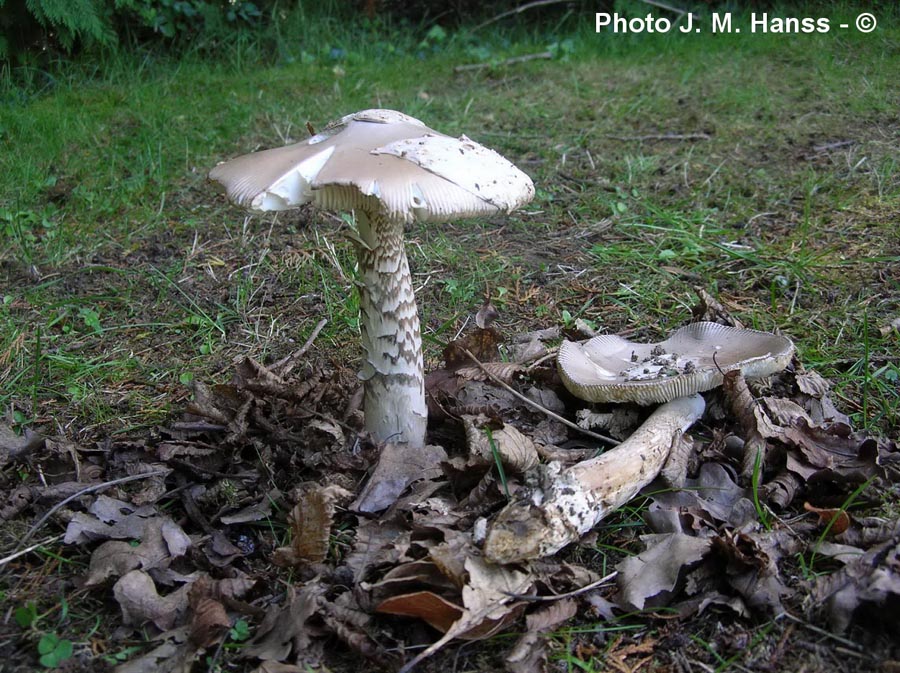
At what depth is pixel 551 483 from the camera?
6.97 ft

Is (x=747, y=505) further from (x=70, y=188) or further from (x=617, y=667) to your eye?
(x=70, y=188)

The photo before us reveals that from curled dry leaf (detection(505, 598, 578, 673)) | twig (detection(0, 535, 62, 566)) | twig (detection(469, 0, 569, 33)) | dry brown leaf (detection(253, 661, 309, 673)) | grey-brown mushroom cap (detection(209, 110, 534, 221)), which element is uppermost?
grey-brown mushroom cap (detection(209, 110, 534, 221))

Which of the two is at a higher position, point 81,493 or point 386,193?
point 386,193

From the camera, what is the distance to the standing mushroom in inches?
77.7

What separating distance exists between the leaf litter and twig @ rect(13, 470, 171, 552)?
3 cm

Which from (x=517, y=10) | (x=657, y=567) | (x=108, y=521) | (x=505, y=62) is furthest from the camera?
(x=517, y=10)

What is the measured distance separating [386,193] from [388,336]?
63cm

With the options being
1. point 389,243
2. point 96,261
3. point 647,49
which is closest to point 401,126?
point 389,243

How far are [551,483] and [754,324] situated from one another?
1.62 metres

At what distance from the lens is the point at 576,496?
7.01 ft

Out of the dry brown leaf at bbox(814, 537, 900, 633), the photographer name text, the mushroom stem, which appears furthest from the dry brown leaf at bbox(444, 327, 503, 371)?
the photographer name text

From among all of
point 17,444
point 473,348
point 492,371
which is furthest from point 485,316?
point 17,444

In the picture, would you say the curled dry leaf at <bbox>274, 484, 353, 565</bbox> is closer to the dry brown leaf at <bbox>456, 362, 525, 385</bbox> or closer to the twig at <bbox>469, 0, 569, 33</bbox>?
the dry brown leaf at <bbox>456, 362, 525, 385</bbox>

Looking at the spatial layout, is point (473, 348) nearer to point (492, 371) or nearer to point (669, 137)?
point (492, 371)
